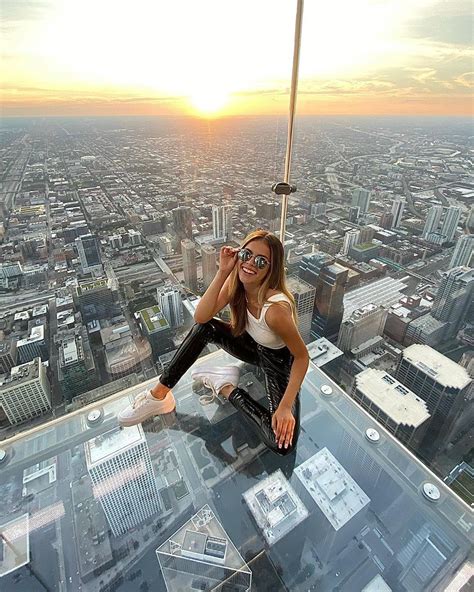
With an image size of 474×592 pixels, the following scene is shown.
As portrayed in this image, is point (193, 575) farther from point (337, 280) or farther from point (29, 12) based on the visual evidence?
point (29, 12)

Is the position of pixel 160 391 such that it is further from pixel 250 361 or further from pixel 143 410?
pixel 250 361

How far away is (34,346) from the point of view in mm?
2064

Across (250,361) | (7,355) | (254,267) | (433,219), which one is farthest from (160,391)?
(433,219)

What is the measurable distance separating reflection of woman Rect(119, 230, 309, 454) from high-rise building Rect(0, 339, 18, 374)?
92 centimetres

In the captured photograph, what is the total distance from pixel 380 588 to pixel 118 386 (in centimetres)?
168

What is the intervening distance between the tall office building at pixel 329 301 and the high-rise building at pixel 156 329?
131cm

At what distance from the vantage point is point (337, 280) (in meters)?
2.75

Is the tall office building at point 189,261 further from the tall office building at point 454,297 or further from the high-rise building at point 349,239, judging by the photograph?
the tall office building at point 454,297

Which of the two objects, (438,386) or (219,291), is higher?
(219,291)

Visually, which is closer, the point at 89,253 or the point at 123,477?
the point at 123,477

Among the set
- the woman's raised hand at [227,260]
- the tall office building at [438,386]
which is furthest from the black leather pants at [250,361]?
the tall office building at [438,386]

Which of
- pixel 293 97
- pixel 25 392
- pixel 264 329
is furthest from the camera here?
pixel 25 392

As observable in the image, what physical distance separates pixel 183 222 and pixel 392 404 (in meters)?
2.10

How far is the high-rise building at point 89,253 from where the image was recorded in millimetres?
2221
